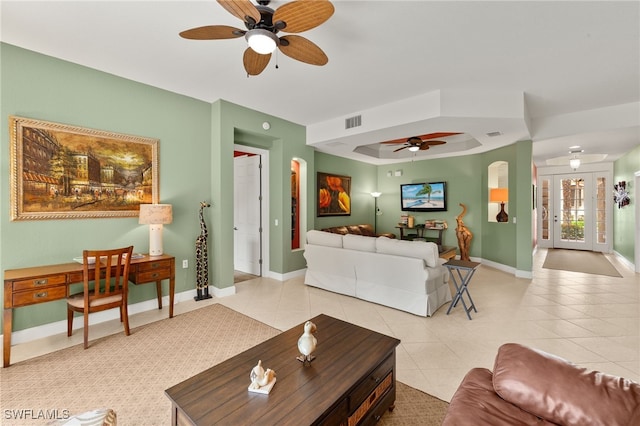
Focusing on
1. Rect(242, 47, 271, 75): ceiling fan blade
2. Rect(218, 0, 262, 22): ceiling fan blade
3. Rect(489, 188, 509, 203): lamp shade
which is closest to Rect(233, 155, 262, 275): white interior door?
Rect(242, 47, 271, 75): ceiling fan blade

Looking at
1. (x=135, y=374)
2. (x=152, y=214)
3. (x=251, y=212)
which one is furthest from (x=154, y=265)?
(x=251, y=212)

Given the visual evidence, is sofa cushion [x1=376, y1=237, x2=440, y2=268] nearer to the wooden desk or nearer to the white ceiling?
the white ceiling

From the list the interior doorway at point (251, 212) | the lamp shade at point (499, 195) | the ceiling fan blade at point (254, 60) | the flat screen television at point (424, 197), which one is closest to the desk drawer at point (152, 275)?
the interior doorway at point (251, 212)

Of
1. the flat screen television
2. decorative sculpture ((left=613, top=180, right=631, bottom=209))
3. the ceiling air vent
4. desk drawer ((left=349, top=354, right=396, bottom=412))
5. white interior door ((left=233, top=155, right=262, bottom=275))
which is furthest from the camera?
the flat screen television

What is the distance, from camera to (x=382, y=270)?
377 cm

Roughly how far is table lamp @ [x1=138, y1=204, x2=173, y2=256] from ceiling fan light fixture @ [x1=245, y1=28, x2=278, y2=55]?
7.53ft

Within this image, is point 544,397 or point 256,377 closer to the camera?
point 544,397

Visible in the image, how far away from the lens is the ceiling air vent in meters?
4.64

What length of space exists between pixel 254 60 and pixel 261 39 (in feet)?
1.57

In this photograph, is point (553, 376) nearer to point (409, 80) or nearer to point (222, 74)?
point (409, 80)

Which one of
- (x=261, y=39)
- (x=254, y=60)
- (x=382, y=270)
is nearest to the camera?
(x=261, y=39)

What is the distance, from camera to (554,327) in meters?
3.17

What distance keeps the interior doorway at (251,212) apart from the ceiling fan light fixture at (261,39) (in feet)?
10.3

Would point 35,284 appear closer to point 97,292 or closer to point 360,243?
point 97,292
